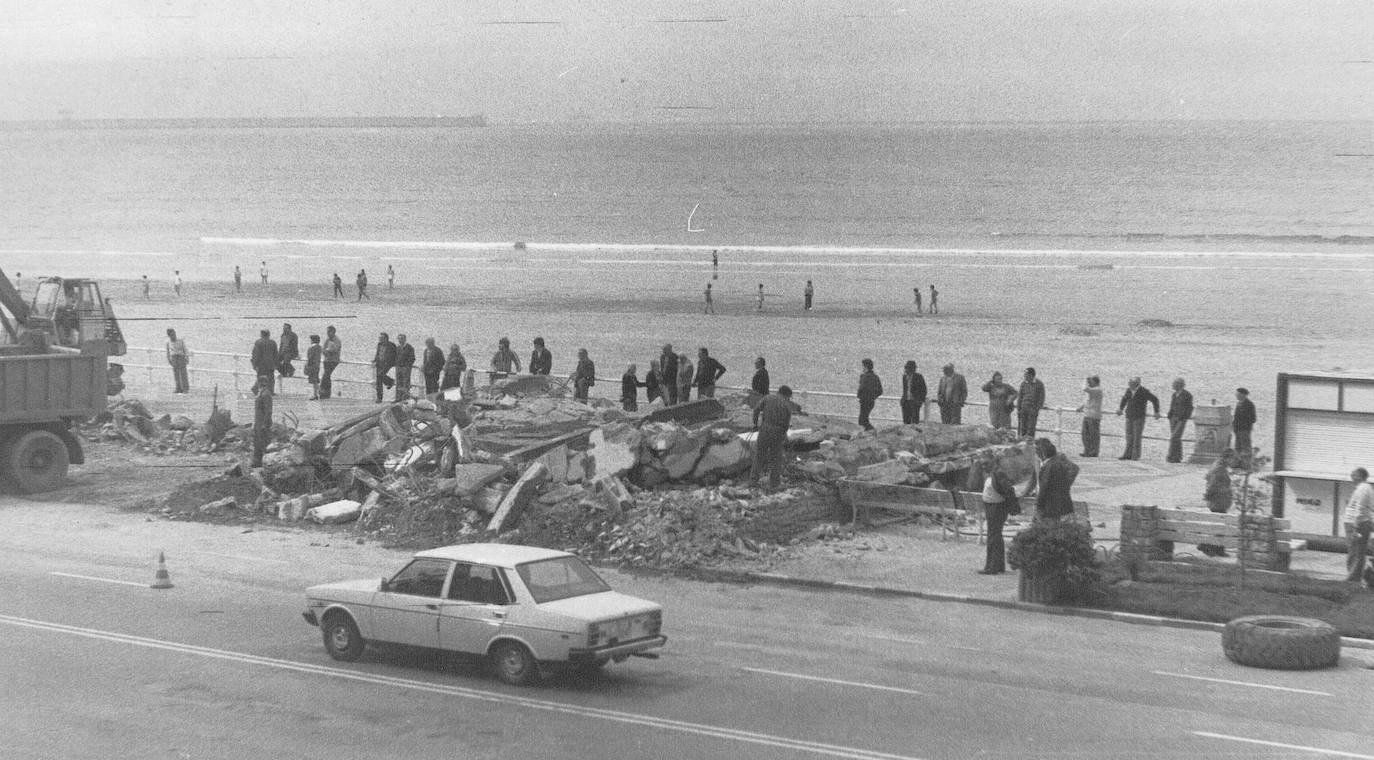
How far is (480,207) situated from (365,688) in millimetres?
151089

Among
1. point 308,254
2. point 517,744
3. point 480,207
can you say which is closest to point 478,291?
point 308,254

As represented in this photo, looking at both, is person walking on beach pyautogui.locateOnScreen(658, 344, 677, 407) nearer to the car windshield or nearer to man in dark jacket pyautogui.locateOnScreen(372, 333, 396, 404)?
man in dark jacket pyautogui.locateOnScreen(372, 333, 396, 404)

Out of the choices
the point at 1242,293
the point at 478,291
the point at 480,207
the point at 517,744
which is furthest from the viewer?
the point at 480,207

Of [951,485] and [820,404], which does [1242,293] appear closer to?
[820,404]

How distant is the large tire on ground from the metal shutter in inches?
173

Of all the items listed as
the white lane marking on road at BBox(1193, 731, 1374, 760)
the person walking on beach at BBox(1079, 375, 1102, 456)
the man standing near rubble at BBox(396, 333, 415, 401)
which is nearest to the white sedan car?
the white lane marking on road at BBox(1193, 731, 1374, 760)

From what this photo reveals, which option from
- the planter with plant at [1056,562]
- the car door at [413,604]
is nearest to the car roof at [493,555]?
the car door at [413,604]

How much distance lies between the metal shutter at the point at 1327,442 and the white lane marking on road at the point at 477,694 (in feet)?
31.8

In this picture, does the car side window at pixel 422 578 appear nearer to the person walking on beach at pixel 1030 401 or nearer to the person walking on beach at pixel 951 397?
the person walking on beach at pixel 1030 401

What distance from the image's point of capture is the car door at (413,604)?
14719mm

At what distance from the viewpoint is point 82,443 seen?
30391 millimetres

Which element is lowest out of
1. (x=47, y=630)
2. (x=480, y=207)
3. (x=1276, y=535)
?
(x=47, y=630)

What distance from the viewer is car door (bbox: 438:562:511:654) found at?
14336 millimetres

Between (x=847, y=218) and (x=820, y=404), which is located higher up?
(x=847, y=218)
